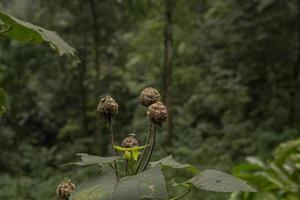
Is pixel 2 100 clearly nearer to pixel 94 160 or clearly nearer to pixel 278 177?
pixel 94 160

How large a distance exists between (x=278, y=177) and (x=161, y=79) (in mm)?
5010

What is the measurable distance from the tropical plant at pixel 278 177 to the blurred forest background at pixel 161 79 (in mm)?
3468

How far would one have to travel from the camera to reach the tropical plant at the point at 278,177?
2789mm

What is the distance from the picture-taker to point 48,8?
304 inches

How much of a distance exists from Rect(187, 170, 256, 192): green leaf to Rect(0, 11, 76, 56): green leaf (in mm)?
373

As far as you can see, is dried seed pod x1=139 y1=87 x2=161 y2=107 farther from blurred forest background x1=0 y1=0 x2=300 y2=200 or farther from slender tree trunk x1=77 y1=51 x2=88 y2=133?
slender tree trunk x1=77 y1=51 x2=88 y2=133

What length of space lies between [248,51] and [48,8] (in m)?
2.81

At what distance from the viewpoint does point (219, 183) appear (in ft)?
3.05

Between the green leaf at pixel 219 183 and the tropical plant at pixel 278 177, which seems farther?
A: the tropical plant at pixel 278 177

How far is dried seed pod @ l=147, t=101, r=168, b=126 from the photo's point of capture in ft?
3.19

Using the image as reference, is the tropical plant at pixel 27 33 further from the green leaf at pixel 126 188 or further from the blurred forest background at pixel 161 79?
the blurred forest background at pixel 161 79

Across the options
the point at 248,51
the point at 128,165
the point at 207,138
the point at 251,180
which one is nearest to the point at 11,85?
the point at 207,138

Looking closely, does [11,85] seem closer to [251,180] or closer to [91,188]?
[251,180]

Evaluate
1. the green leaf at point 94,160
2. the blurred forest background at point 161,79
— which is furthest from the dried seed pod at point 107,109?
the blurred forest background at point 161,79
